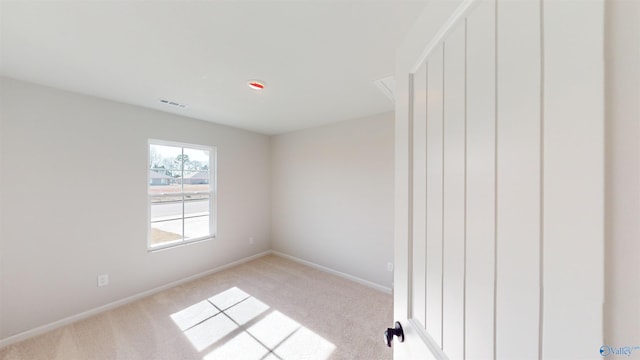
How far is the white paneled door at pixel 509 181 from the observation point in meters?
0.27

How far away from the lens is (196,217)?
10.3 feet

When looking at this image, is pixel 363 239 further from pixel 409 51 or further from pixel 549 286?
pixel 549 286

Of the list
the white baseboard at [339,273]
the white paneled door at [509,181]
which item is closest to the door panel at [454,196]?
the white paneled door at [509,181]

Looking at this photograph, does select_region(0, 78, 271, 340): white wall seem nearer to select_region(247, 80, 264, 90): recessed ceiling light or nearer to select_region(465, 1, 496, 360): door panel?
select_region(247, 80, 264, 90): recessed ceiling light

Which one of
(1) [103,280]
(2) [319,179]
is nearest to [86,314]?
(1) [103,280]

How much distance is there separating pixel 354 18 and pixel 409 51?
618 mm

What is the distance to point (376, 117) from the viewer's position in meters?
2.82

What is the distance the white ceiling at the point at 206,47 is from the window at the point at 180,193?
798 mm

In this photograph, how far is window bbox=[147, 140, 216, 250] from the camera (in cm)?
273

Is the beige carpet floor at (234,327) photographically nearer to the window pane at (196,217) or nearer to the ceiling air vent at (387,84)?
the window pane at (196,217)

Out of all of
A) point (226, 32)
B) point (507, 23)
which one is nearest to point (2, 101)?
point (226, 32)

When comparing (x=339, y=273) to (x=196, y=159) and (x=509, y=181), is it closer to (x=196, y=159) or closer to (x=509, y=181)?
(x=196, y=159)

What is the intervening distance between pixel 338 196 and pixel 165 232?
7.76 feet

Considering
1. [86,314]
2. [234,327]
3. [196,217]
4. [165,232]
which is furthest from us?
[196,217]
